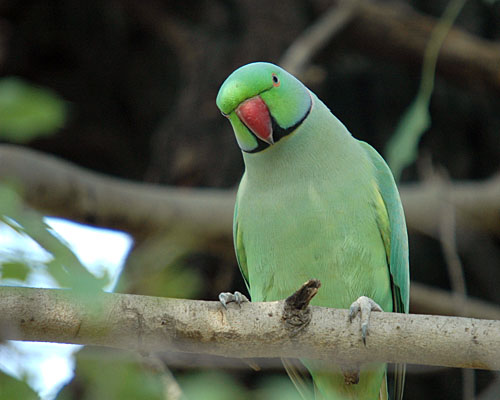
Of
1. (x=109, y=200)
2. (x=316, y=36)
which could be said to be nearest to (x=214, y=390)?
(x=109, y=200)

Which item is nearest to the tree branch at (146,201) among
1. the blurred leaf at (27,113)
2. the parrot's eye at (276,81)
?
the parrot's eye at (276,81)

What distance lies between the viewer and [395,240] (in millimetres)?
2754

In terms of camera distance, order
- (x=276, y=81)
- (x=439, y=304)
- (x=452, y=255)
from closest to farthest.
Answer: (x=276, y=81) → (x=452, y=255) → (x=439, y=304)

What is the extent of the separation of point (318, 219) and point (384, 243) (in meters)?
0.35

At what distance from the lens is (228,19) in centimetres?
499

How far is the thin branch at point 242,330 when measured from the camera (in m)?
1.73

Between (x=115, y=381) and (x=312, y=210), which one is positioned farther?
(x=312, y=210)

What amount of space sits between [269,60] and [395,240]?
2.27 meters

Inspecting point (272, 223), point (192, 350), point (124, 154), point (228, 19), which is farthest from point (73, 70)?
point (192, 350)

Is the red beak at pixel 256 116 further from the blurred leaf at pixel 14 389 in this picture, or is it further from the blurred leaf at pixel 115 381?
the blurred leaf at pixel 14 389

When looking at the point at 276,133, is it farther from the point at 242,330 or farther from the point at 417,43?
the point at 417,43

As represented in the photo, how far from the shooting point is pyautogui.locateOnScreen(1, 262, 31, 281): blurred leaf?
1.12 metres

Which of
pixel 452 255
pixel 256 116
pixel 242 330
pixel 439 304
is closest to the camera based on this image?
pixel 242 330

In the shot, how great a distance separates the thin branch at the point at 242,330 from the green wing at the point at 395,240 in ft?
2.83
